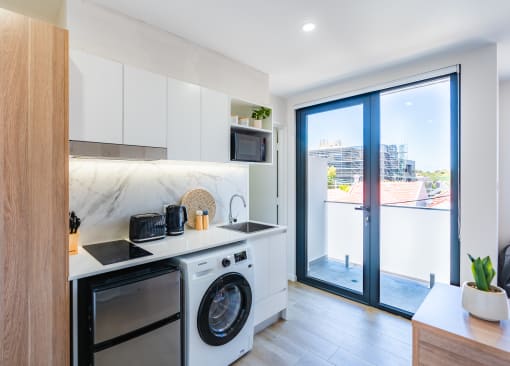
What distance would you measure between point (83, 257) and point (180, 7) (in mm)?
1845

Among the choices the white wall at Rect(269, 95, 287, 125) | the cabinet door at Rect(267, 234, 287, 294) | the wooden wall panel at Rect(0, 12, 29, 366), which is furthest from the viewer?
the white wall at Rect(269, 95, 287, 125)

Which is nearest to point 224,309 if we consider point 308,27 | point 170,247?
point 170,247

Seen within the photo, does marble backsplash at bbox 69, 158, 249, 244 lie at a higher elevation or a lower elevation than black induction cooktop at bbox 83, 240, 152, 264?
higher

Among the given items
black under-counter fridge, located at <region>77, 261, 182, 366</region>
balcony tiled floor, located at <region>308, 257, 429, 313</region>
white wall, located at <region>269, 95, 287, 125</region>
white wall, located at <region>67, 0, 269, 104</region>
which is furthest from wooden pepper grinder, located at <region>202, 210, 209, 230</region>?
balcony tiled floor, located at <region>308, 257, 429, 313</region>

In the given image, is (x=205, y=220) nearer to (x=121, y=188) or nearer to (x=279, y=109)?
(x=121, y=188)

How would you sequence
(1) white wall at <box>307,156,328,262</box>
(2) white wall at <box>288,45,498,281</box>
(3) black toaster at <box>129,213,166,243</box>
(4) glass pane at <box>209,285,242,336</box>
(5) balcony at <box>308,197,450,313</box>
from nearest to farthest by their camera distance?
(4) glass pane at <box>209,285,242,336</box>, (3) black toaster at <box>129,213,166,243</box>, (2) white wall at <box>288,45,498,281</box>, (5) balcony at <box>308,197,450,313</box>, (1) white wall at <box>307,156,328,262</box>

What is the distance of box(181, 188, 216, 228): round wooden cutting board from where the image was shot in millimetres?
2457

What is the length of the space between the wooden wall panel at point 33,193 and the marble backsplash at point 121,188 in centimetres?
72

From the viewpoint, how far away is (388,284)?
9.54 ft

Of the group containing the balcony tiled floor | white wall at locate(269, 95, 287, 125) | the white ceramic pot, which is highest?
white wall at locate(269, 95, 287, 125)

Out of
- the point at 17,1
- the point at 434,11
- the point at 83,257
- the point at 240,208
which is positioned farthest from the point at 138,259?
the point at 434,11

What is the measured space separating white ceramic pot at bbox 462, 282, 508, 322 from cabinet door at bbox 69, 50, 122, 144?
2318 mm

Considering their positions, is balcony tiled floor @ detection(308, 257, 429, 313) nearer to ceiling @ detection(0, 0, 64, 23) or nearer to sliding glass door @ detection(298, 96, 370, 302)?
sliding glass door @ detection(298, 96, 370, 302)

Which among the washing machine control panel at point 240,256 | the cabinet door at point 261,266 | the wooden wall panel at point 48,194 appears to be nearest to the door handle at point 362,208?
the cabinet door at point 261,266
